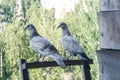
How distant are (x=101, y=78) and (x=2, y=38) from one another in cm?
2203

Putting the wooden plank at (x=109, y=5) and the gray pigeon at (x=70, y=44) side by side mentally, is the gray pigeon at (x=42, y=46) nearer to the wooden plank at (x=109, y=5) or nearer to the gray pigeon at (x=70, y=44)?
the gray pigeon at (x=70, y=44)

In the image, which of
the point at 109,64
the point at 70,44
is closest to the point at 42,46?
the point at 70,44

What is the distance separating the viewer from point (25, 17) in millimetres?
31562

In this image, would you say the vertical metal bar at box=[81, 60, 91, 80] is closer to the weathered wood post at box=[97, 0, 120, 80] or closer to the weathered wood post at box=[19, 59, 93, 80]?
the weathered wood post at box=[19, 59, 93, 80]

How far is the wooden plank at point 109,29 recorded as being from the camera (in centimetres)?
117

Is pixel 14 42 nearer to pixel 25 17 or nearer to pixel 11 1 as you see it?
pixel 25 17

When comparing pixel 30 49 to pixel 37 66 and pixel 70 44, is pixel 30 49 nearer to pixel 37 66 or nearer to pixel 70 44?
pixel 70 44

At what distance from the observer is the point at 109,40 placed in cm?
120

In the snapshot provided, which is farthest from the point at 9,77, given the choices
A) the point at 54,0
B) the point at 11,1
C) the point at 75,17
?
the point at 11,1

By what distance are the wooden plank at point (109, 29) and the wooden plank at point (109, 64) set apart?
0.02m

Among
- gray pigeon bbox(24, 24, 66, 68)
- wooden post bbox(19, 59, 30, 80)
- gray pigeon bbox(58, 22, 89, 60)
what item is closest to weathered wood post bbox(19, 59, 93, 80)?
wooden post bbox(19, 59, 30, 80)

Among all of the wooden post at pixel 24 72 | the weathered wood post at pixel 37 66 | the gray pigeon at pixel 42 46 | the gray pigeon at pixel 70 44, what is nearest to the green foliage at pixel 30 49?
the gray pigeon at pixel 70 44

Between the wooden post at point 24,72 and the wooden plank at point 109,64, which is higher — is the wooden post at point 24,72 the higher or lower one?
the lower one

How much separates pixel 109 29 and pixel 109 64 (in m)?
0.09
